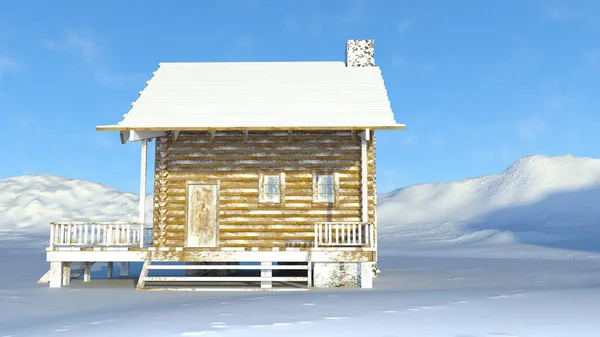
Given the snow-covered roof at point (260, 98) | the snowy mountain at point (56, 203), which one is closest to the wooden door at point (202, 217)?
the snow-covered roof at point (260, 98)

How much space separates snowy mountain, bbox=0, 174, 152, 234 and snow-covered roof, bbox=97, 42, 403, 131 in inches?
2587

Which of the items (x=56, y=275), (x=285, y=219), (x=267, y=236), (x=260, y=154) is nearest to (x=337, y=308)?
(x=285, y=219)

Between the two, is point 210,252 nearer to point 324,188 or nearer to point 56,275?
point 324,188

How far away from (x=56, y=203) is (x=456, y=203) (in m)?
61.6

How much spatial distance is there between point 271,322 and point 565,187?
100150 millimetres

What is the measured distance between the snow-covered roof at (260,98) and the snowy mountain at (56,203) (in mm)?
65714

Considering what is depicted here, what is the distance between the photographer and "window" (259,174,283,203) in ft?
71.7

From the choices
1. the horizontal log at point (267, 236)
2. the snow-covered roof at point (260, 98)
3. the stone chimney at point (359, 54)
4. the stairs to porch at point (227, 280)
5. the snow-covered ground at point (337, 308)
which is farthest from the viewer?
the stone chimney at point (359, 54)

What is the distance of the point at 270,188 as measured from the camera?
71.8 ft

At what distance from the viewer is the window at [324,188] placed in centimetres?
2178

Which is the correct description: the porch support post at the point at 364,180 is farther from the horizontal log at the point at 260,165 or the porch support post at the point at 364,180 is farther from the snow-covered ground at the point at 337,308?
the snow-covered ground at the point at 337,308

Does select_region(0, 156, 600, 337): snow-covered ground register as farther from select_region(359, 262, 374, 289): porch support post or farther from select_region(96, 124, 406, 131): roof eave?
select_region(96, 124, 406, 131): roof eave

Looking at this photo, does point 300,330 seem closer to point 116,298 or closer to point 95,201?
point 116,298

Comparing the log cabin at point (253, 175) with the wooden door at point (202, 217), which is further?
the wooden door at point (202, 217)
